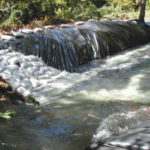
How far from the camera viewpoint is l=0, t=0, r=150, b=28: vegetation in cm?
805

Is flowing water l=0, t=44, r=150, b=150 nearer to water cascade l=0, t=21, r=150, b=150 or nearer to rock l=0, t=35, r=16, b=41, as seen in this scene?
water cascade l=0, t=21, r=150, b=150

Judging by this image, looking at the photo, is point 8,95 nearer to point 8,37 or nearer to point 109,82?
point 109,82

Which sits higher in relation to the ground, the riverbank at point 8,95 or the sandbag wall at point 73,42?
the sandbag wall at point 73,42

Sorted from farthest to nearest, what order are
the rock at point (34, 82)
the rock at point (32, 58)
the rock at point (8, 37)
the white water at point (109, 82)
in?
the rock at point (8, 37)
the rock at point (32, 58)
the rock at point (34, 82)
the white water at point (109, 82)

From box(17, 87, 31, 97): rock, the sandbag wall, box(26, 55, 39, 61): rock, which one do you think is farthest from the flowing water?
box(26, 55, 39, 61): rock

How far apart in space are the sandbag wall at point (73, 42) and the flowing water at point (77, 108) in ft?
Result: 2.29

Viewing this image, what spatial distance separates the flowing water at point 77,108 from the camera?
2.70m

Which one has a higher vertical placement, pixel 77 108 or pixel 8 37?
pixel 8 37

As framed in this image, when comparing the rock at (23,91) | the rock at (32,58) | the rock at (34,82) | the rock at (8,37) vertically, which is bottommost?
the rock at (34,82)

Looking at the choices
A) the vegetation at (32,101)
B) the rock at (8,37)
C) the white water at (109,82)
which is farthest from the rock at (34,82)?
the rock at (8,37)

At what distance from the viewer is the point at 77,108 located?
3779 millimetres

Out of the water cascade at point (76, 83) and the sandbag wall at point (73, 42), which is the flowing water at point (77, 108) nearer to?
the water cascade at point (76, 83)

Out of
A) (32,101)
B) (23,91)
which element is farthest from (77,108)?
(23,91)

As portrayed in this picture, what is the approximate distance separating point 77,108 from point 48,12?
6604mm
